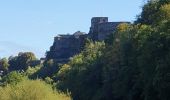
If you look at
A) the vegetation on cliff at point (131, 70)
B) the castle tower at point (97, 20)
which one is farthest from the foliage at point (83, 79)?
the castle tower at point (97, 20)

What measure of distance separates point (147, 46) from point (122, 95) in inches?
500

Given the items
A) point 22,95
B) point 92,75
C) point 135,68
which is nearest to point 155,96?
point 135,68

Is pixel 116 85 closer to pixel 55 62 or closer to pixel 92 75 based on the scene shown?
pixel 92 75

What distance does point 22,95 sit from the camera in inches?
2864

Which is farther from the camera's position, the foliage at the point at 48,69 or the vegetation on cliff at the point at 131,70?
the foliage at the point at 48,69

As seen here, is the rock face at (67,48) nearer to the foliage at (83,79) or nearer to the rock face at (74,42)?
the rock face at (74,42)

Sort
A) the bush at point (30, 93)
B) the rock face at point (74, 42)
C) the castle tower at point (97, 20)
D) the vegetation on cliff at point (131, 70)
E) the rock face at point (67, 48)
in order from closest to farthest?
the vegetation on cliff at point (131, 70)
the bush at point (30, 93)
the rock face at point (74, 42)
the castle tower at point (97, 20)
the rock face at point (67, 48)

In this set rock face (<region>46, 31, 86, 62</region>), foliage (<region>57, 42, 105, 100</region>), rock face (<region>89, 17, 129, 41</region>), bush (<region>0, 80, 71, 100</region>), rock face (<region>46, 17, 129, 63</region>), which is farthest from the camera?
rock face (<region>46, 31, 86, 62</region>)

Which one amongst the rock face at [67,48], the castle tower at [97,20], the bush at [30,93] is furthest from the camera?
the rock face at [67,48]

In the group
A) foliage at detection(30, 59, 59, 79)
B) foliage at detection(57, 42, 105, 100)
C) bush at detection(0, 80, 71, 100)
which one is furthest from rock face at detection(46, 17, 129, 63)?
bush at detection(0, 80, 71, 100)

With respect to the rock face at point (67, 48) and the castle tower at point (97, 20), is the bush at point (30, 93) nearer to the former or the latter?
the castle tower at point (97, 20)

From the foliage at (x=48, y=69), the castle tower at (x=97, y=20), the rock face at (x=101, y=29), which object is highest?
the castle tower at (x=97, y=20)

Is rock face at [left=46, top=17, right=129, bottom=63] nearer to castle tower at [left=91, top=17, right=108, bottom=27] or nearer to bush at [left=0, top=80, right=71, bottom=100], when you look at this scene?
castle tower at [left=91, top=17, right=108, bottom=27]

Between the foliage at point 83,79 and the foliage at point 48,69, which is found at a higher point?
the foliage at point 83,79
